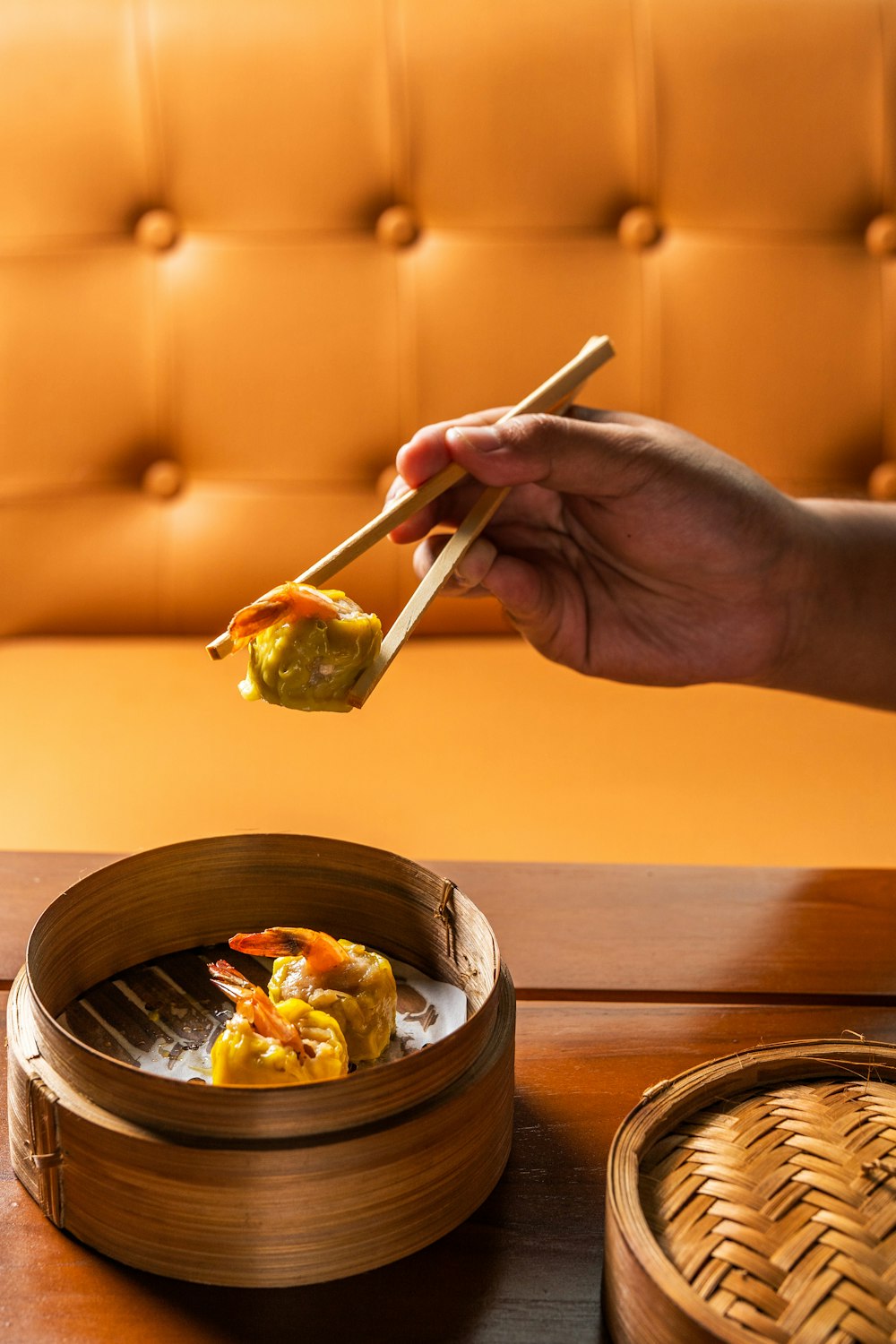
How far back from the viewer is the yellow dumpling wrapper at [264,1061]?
813 millimetres

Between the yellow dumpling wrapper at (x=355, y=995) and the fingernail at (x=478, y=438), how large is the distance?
1.66 feet

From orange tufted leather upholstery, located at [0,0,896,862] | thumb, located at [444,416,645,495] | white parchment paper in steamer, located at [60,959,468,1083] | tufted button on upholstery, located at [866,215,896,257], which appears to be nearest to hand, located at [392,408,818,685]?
thumb, located at [444,416,645,495]

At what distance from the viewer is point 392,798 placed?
160 centimetres

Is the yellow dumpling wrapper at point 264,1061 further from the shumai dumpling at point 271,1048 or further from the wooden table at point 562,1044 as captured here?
the wooden table at point 562,1044

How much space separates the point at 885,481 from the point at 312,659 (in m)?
1.25

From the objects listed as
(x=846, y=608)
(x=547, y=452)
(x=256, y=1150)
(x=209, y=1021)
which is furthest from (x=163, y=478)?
(x=256, y=1150)

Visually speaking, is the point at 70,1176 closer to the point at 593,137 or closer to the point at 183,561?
the point at 183,561

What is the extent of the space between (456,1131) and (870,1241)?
24 cm

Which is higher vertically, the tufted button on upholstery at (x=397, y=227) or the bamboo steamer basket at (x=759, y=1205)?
the tufted button on upholstery at (x=397, y=227)

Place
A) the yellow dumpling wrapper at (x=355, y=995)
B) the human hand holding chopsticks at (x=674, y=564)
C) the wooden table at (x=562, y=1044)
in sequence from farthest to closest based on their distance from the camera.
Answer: the human hand holding chopsticks at (x=674, y=564) < the yellow dumpling wrapper at (x=355, y=995) < the wooden table at (x=562, y=1044)

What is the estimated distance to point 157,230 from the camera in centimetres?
190

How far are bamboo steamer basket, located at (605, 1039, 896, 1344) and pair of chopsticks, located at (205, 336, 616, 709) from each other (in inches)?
15.6

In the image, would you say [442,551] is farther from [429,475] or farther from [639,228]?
[639,228]

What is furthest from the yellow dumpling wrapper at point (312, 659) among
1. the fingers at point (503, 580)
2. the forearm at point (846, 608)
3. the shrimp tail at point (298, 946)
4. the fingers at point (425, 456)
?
the forearm at point (846, 608)
